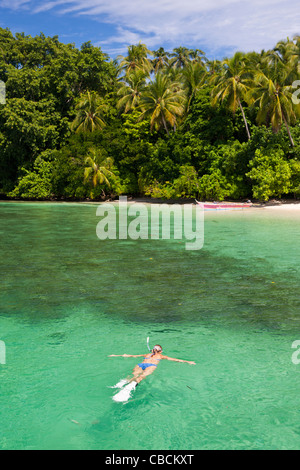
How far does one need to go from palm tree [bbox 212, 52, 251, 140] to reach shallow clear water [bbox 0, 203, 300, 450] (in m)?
23.3

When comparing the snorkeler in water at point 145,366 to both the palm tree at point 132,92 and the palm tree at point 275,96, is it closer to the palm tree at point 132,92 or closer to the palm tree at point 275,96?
the palm tree at point 275,96

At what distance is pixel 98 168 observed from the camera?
4069 cm

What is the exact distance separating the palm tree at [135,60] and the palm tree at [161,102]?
11843 millimetres

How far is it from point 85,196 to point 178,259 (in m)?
32.8

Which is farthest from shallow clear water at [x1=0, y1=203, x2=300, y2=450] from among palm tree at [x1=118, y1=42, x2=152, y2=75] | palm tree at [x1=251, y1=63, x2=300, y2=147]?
palm tree at [x1=118, y1=42, x2=152, y2=75]

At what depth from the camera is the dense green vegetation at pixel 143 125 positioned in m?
33.2

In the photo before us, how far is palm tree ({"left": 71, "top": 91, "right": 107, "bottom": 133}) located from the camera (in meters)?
42.8

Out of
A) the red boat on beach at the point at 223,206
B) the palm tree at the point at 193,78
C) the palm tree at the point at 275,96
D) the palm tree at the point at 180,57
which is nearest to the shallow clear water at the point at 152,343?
the red boat on beach at the point at 223,206

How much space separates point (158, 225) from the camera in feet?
75.2

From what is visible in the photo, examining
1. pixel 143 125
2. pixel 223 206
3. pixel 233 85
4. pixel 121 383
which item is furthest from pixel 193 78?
pixel 121 383

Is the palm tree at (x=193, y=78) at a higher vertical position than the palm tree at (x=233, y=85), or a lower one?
higher

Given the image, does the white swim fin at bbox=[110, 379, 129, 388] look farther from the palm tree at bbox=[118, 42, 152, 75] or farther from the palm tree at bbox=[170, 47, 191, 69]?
the palm tree at bbox=[170, 47, 191, 69]

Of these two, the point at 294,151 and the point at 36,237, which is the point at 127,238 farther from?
the point at 294,151
